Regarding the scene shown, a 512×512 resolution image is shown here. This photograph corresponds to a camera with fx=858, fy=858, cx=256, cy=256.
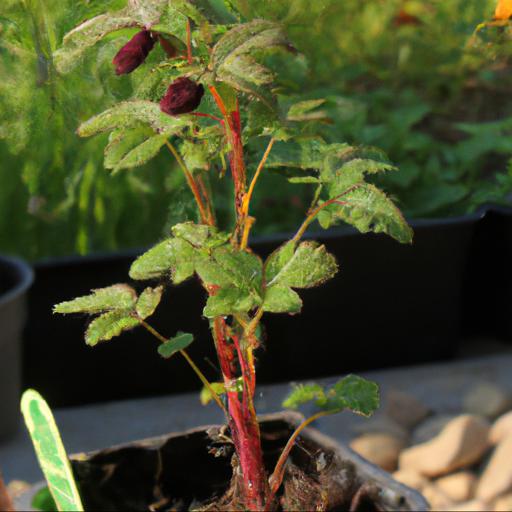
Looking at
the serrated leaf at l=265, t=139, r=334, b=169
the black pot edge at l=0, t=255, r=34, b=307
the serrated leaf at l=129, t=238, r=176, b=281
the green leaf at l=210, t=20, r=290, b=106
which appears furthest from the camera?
the black pot edge at l=0, t=255, r=34, b=307

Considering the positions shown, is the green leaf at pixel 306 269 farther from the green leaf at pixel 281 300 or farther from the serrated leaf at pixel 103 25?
the serrated leaf at pixel 103 25

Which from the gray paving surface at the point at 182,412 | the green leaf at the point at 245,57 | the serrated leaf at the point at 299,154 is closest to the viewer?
the green leaf at the point at 245,57

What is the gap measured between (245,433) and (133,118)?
1.20ft

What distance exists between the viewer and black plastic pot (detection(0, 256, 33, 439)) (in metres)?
1.63

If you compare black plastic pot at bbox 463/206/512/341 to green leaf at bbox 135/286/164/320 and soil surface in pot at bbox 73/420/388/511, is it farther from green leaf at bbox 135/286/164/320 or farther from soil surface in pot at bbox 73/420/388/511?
green leaf at bbox 135/286/164/320

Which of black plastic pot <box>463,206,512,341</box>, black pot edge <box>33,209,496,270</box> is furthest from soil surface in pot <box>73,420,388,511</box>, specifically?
black plastic pot <box>463,206,512,341</box>

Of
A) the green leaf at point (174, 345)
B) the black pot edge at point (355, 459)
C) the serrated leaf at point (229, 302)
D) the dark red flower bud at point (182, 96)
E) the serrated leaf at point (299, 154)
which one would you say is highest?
the dark red flower bud at point (182, 96)

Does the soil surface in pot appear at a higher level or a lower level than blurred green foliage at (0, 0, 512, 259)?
lower

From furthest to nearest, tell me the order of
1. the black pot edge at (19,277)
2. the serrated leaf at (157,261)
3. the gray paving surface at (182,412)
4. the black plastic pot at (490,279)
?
the black plastic pot at (490,279) → the gray paving surface at (182,412) → the black pot edge at (19,277) → the serrated leaf at (157,261)

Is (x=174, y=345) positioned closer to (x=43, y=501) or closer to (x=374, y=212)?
(x=374, y=212)

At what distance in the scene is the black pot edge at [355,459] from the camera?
0.99m

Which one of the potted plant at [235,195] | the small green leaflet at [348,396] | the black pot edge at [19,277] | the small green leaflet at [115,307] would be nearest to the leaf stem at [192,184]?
the potted plant at [235,195]

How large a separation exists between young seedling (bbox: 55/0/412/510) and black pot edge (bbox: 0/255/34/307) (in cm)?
78

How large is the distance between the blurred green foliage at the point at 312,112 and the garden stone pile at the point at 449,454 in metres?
0.44
